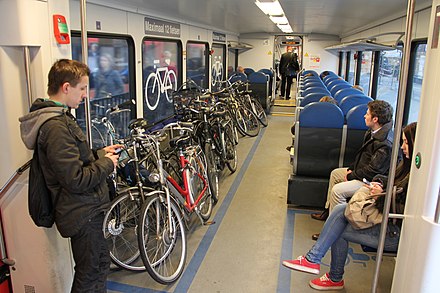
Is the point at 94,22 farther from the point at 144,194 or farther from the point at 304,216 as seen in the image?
the point at 304,216

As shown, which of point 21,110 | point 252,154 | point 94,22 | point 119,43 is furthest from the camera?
point 252,154

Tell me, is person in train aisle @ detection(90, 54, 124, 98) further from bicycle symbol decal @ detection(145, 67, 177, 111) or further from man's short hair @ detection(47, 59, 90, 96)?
man's short hair @ detection(47, 59, 90, 96)

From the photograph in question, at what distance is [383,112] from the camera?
3.38 meters

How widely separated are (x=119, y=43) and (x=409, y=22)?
3.84m

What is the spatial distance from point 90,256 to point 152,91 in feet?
13.0

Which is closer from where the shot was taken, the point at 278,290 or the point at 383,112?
the point at 278,290

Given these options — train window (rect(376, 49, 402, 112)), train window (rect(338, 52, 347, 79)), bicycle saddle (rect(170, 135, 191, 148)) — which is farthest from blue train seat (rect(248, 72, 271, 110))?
bicycle saddle (rect(170, 135, 191, 148))

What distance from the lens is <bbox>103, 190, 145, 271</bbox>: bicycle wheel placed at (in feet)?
10.1

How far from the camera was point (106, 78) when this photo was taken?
182 inches

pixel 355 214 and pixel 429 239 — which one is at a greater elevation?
pixel 429 239

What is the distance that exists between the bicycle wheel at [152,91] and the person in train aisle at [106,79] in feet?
2.60

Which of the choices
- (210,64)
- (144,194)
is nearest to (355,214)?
(144,194)

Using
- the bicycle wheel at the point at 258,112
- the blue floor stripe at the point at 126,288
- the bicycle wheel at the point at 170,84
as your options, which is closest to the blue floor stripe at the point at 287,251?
the blue floor stripe at the point at 126,288

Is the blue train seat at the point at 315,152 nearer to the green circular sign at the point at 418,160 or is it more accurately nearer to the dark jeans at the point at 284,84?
the green circular sign at the point at 418,160
